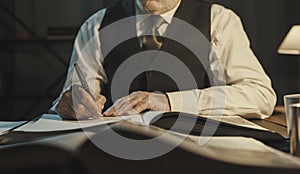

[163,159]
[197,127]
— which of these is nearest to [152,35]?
[197,127]

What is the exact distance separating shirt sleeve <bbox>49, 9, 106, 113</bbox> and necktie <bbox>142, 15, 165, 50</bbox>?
0.14 metres

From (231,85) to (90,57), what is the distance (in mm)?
408

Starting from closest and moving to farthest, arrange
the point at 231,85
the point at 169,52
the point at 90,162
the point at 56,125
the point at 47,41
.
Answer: the point at 90,162 → the point at 56,125 → the point at 231,85 → the point at 169,52 → the point at 47,41

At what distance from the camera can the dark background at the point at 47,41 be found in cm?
279

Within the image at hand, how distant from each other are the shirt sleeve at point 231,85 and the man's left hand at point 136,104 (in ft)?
0.13

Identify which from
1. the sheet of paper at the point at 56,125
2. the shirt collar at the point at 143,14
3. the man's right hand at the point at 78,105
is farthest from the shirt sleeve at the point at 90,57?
the sheet of paper at the point at 56,125

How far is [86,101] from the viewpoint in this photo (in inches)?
33.5

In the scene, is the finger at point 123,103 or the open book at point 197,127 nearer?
the open book at point 197,127

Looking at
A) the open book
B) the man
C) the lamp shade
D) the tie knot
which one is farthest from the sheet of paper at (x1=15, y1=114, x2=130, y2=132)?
the lamp shade

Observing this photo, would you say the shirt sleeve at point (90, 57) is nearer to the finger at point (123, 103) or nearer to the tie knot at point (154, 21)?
the tie knot at point (154, 21)

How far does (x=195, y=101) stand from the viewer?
969mm

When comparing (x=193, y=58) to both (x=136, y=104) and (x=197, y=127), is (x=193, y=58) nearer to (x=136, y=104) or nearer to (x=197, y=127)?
(x=136, y=104)

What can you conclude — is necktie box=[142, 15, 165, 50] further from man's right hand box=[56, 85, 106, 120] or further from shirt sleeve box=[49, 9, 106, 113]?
man's right hand box=[56, 85, 106, 120]

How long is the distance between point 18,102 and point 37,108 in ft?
0.47
